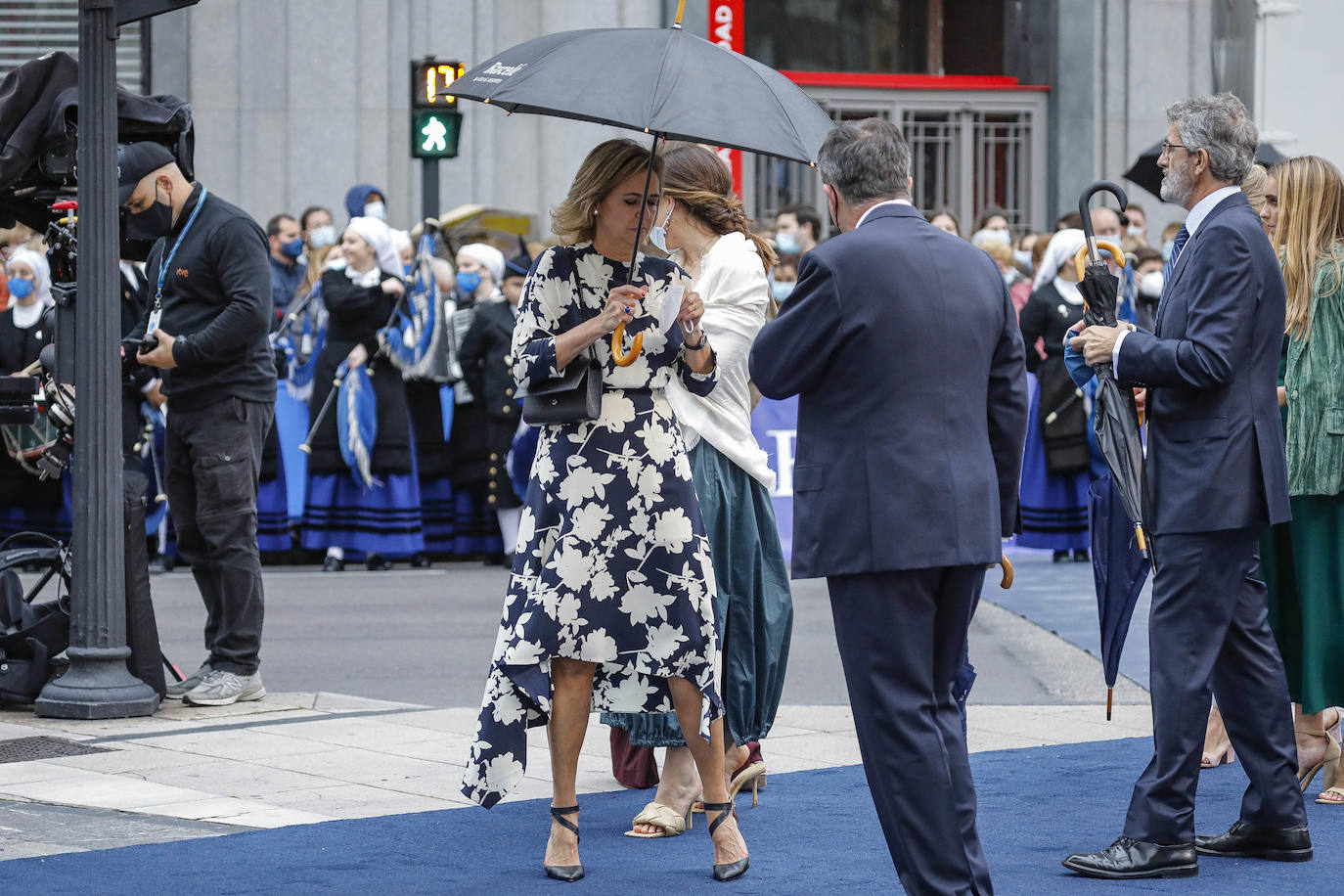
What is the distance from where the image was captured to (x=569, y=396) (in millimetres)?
5484

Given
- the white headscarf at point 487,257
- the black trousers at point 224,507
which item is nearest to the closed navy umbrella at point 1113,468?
the black trousers at point 224,507

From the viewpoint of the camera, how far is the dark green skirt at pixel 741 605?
614 cm

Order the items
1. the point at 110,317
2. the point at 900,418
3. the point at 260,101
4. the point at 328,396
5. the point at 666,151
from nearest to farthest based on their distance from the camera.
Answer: the point at 900,418 < the point at 666,151 < the point at 110,317 < the point at 328,396 < the point at 260,101

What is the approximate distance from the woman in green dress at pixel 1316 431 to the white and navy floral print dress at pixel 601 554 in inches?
79.0

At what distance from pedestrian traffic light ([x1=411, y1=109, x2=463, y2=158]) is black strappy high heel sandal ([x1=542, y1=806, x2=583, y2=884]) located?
11.7 metres

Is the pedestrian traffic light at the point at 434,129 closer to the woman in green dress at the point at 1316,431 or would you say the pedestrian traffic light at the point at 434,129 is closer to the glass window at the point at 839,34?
the glass window at the point at 839,34

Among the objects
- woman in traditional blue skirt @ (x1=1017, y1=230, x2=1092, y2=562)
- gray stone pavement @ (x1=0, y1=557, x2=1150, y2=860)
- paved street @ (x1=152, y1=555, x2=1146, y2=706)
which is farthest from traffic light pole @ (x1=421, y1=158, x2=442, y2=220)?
gray stone pavement @ (x1=0, y1=557, x2=1150, y2=860)

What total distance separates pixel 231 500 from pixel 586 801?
2.48 metres

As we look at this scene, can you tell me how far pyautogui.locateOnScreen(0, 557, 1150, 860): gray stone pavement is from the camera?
621cm

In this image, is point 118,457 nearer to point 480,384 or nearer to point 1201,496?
point 1201,496

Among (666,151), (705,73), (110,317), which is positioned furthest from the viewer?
(110,317)

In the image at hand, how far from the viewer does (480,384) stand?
45.1 ft

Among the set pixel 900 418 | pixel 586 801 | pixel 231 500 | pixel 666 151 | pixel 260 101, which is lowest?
pixel 586 801

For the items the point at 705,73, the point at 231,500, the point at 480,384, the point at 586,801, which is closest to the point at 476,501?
the point at 480,384
